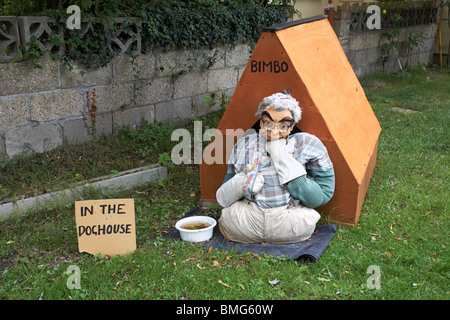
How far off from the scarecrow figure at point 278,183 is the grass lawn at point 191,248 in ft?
0.74

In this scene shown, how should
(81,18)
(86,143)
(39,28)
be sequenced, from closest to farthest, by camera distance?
(39,28) < (81,18) < (86,143)

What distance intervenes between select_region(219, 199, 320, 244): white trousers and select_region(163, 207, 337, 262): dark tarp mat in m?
0.05

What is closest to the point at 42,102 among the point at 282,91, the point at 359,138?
the point at 282,91

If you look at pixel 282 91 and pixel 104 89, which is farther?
pixel 104 89

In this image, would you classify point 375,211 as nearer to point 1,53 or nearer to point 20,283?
point 20,283

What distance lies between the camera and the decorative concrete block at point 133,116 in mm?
5395

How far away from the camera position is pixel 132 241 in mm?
3328

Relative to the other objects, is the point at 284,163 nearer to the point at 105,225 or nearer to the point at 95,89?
the point at 105,225

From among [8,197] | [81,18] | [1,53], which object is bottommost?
[8,197]

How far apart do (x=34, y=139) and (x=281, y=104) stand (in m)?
2.61

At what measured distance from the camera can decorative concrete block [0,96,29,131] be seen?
14.2 feet

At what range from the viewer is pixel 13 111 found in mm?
4410

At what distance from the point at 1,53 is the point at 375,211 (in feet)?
11.6

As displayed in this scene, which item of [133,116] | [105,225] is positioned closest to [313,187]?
[105,225]
